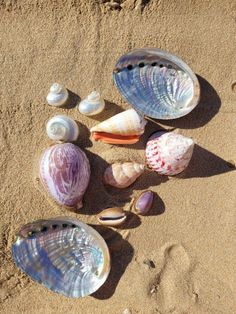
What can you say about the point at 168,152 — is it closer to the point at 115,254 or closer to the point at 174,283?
the point at 115,254

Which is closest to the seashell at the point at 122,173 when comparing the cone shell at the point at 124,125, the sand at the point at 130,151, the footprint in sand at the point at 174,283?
the sand at the point at 130,151

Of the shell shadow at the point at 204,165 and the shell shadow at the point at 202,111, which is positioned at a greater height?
the shell shadow at the point at 202,111

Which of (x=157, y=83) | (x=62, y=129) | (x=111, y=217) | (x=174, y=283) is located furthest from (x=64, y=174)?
(x=174, y=283)

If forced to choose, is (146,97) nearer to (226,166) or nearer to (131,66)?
(131,66)

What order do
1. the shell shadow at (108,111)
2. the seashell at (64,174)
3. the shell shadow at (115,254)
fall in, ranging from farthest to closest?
the shell shadow at (108,111) → the shell shadow at (115,254) → the seashell at (64,174)

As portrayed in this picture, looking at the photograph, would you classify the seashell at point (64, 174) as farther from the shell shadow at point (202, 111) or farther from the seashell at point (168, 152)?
the shell shadow at point (202, 111)

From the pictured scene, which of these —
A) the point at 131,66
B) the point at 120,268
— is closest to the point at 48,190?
the point at 120,268
